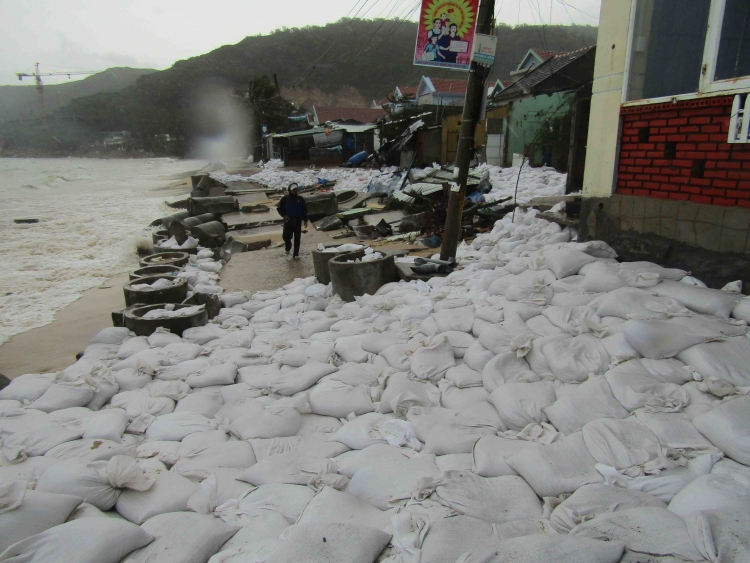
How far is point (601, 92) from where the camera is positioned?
12.8 ft

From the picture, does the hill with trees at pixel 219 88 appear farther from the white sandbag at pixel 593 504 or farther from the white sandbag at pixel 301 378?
the white sandbag at pixel 593 504

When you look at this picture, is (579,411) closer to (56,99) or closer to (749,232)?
(749,232)

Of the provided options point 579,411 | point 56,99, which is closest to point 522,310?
point 579,411

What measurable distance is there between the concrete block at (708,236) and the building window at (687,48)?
0.82 m

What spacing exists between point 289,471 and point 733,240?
2.87 meters

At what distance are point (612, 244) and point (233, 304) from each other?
12.9 feet

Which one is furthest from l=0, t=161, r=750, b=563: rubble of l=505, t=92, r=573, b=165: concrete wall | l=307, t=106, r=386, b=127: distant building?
l=307, t=106, r=386, b=127: distant building

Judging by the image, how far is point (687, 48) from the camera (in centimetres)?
329

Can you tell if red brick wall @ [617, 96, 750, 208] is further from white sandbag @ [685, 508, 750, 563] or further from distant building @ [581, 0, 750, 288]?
white sandbag @ [685, 508, 750, 563]

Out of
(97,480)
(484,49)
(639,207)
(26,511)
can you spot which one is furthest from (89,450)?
(484,49)

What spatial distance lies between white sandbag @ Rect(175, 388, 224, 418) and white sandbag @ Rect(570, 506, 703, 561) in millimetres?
2221

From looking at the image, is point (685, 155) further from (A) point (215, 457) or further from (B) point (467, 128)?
(A) point (215, 457)

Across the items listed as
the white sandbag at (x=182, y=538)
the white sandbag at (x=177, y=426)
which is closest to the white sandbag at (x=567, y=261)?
the white sandbag at (x=177, y=426)

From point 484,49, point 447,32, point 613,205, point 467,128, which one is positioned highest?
point 447,32
